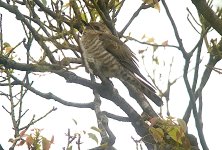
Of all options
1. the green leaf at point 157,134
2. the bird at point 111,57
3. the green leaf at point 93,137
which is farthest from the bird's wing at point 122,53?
the green leaf at point 93,137

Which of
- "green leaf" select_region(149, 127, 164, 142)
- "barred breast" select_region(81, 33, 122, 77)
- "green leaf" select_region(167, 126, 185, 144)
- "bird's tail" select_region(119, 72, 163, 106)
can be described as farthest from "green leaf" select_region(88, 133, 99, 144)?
"barred breast" select_region(81, 33, 122, 77)

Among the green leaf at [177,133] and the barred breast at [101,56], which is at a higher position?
the barred breast at [101,56]

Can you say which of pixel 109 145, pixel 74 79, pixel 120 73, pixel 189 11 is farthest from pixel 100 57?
pixel 109 145

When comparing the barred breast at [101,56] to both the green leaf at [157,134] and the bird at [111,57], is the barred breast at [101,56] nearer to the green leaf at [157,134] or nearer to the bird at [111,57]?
the bird at [111,57]

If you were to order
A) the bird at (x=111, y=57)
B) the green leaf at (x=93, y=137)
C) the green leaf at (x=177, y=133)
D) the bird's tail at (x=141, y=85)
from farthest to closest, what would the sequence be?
the bird at (x=111, y=57), the bird's tail at (x=141, y=85), the green leaf at (x=177, y=133), the green leaf at (x=93, y=137)

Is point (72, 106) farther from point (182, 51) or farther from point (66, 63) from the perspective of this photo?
point (182, 51)

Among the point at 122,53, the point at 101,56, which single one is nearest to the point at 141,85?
the point at 122,53

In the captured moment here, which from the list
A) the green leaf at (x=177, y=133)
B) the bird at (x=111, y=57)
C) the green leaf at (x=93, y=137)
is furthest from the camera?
the bird at (x=111, y=57)

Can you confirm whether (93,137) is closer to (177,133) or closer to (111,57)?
(177,133)

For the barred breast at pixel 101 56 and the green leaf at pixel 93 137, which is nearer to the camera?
the green leaf at pixel 93 137

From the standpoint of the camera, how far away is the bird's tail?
4491mm

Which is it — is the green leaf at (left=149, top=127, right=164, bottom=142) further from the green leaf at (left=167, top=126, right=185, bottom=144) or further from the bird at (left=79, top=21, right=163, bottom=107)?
the bird at (left=79, top=21, right=163, bottom=107)

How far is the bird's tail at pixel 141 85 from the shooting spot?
4.49 m

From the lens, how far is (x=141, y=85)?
187 inches
